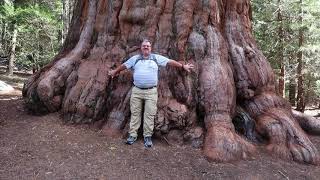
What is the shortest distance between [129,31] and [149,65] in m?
1.28

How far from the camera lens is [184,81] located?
23.6ft

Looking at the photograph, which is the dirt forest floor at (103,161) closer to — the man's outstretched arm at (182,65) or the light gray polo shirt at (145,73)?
the light gray polo shirt at (145,73)

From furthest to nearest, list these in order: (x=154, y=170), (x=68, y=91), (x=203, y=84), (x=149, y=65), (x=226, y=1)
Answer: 1. (x=226, y=1)
2. (x=68, y=91)
3. (x=203, y=84)
4. (x=149, y=65)
5. (x=154, y=170)

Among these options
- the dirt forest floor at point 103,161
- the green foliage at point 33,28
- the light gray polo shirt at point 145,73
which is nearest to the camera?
the dirt forest floor at point 103,161

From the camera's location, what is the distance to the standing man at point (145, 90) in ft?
21.8

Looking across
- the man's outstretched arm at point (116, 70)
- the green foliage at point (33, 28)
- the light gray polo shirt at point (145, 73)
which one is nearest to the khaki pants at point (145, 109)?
the light gray polo shirt at point (145, 73)

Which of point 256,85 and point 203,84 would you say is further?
point 256,85

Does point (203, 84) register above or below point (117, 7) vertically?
below

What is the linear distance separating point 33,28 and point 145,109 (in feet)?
54.8

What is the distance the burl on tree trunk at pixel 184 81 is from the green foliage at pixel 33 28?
11.7 m

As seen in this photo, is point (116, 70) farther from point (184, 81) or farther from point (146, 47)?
point (184, 81)

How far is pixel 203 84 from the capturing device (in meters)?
7.18

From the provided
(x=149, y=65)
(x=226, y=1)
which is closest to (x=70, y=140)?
(x=149, y=65)

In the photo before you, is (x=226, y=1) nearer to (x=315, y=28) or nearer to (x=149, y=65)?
(x=149, y=65)
